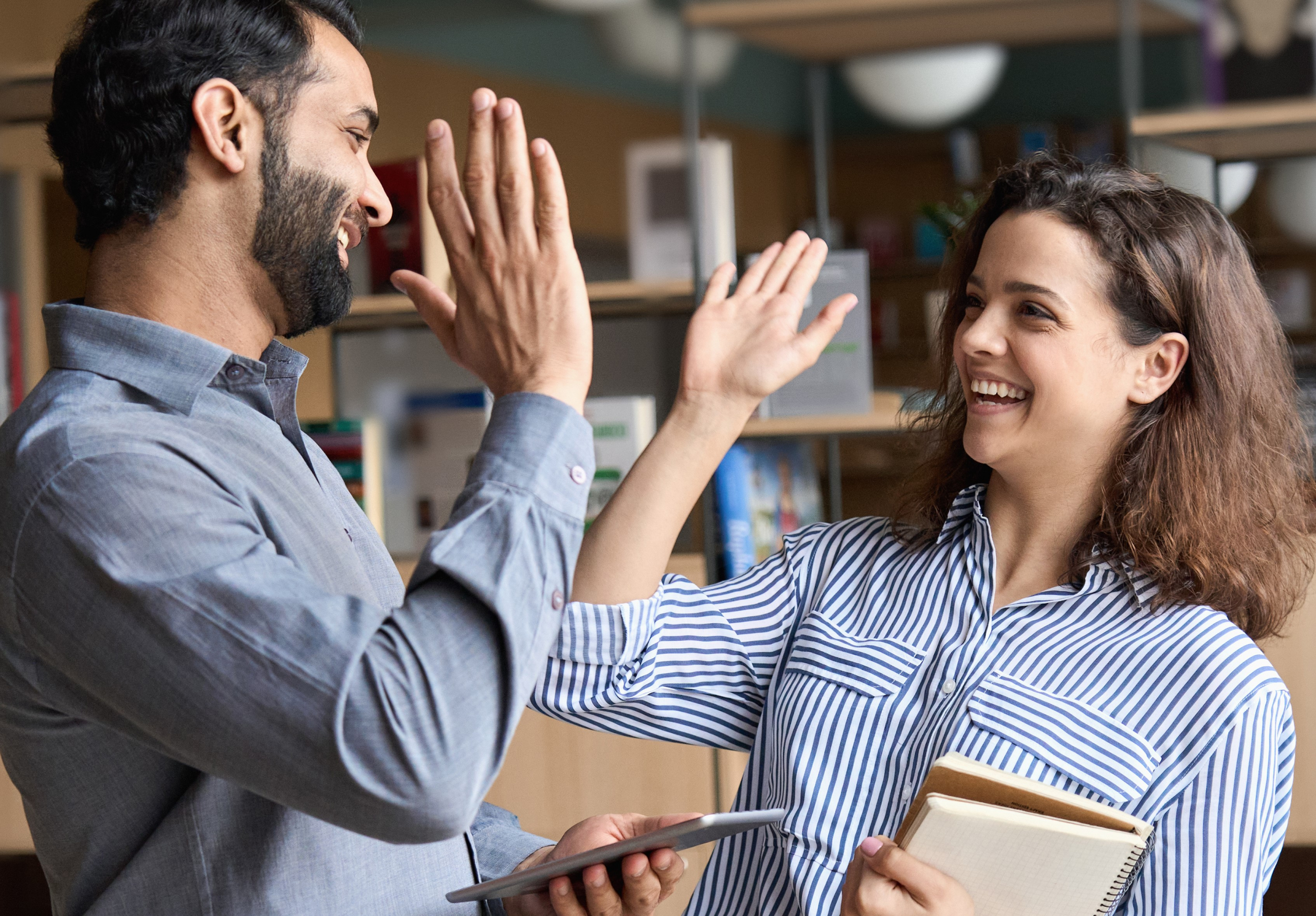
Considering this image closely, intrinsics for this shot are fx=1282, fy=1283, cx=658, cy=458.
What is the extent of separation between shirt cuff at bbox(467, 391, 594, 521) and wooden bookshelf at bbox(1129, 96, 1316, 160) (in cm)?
199

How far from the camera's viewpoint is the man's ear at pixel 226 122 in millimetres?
981

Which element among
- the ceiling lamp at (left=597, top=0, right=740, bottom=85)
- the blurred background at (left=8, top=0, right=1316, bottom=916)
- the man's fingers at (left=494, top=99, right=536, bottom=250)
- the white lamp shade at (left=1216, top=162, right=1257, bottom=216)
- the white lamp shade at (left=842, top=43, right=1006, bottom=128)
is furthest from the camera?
the ceiling lamp at (left=597, top=0, right=740, bottom=85)

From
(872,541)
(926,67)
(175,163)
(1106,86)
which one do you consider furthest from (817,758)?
(1106,86)

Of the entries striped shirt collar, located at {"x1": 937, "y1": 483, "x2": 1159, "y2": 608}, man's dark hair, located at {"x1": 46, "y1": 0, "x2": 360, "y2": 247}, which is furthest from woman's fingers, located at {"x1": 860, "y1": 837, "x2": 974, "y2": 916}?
man's dark hair, located at {"x1": 46, "y1": 0, "x2": 360, "y2": 247}

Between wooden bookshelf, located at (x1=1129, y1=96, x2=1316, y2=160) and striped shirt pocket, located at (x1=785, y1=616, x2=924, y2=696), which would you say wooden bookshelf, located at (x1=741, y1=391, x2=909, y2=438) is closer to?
wooden bookshelf, located at (x1=1129, y1=96, x2=1316, y2=160)

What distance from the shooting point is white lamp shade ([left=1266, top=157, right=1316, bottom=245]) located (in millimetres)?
4344

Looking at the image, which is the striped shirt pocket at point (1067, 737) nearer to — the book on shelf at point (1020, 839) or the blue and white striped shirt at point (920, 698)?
the blue and white striped shirt at point (920, 698)

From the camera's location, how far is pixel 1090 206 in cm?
139

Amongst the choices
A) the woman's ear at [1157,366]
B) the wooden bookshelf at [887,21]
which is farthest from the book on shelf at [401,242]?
the woman's ear at [1157,366]

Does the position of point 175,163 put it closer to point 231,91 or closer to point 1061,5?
point 231,91

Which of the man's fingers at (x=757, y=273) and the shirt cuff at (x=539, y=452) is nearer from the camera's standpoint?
the shirt cuff at (x=539, y=452)

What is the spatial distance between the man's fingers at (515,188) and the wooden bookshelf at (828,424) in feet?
5.73

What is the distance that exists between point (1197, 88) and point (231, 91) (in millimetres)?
6872

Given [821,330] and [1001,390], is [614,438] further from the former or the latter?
[821,330]
